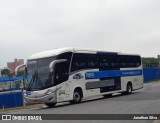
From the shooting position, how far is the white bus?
2183 cm

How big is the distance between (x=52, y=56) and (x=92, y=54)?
4.26 meters

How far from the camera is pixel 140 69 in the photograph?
1283 inches

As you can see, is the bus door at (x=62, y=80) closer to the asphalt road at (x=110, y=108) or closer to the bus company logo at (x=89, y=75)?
the asphalt road at (x=110, y=108)

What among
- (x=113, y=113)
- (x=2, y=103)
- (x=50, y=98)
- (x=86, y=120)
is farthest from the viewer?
(x=2, y=103)

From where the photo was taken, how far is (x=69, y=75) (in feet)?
75.2

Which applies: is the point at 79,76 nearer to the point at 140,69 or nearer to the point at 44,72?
the point at 44,72

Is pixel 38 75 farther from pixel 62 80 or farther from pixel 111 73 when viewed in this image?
pixel 111 73

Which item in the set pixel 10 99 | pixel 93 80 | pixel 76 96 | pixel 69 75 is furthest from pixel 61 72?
pixel 10 99

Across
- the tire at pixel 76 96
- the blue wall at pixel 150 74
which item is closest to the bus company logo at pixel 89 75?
the tire at pixel 76 96

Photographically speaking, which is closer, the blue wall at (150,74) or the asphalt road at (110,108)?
the asphalt road at (110,108)

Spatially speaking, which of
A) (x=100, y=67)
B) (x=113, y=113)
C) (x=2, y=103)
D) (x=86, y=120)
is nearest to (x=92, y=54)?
(x=100, y=67)

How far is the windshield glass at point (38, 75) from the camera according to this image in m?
21.8

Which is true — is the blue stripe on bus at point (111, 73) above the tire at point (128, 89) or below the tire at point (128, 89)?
above

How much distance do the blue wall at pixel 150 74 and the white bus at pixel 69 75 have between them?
35.6m
